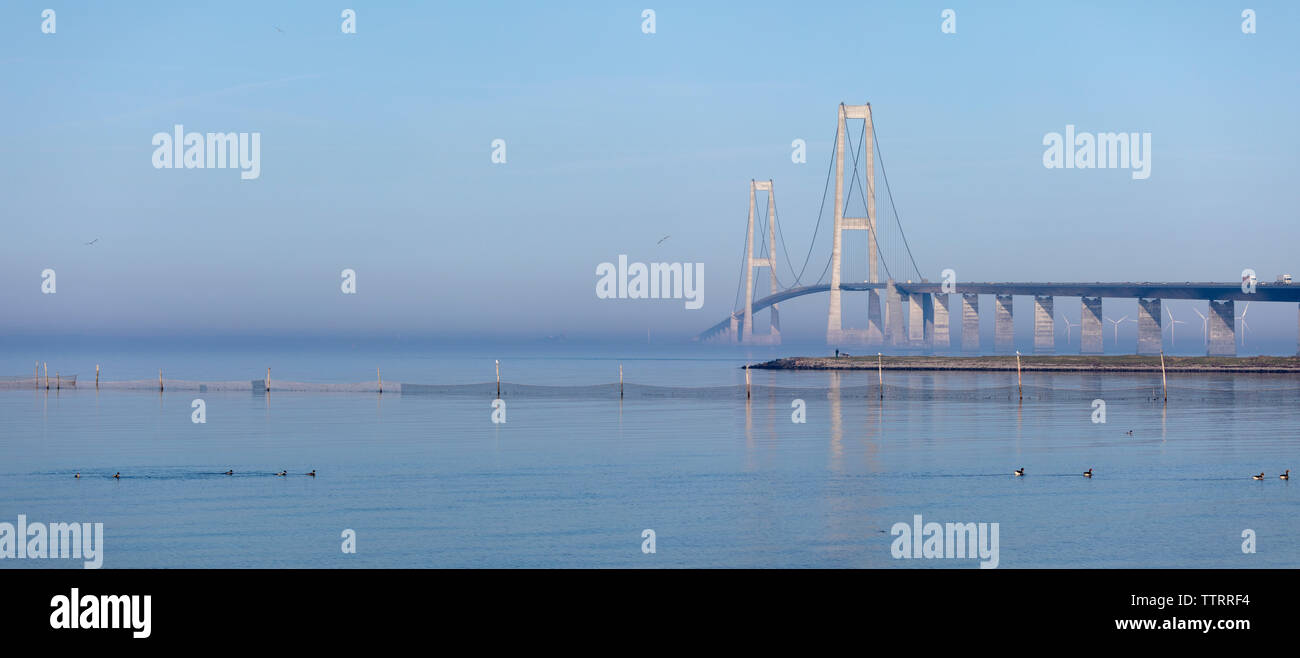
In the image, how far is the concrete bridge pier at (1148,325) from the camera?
398 ft

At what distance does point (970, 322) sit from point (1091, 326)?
38.8 feet

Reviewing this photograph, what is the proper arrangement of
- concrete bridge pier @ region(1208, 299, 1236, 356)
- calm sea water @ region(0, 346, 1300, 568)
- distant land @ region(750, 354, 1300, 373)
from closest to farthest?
calm sea water @ region(0, 346, 1300, 568)
distant land @ region(750, 354, 1300, 373)
concrete bridge pier @ region(1208, 299, 1236, 356)

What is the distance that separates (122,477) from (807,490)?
17.1 m

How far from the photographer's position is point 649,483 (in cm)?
3162

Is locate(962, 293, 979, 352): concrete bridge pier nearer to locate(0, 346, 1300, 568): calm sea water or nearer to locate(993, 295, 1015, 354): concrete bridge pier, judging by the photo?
locate(993, 295, 1015, 354): concrete bridge pier

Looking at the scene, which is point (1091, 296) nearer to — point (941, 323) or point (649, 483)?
point (941, 323)

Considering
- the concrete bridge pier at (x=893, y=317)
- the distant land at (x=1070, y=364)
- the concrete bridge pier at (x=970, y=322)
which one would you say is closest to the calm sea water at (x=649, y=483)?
the distant land at (x=1070, y=364)

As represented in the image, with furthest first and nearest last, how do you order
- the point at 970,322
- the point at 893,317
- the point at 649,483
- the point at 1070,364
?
1. the point at 970,322
2. the point at 893,317
3. the point at 1070,364
4. the point at 649,483

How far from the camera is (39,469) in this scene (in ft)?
113

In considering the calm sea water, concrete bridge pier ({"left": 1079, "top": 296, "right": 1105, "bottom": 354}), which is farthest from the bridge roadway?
the calm sea water

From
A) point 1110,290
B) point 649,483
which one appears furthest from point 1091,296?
point 649,483

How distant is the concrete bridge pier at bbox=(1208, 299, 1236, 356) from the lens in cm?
11866

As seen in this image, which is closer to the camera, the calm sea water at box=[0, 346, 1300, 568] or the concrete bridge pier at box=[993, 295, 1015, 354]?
the calm sea water at box=[0, 346, 1300, 568]

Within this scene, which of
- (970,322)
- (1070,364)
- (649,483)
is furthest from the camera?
(970,322)
